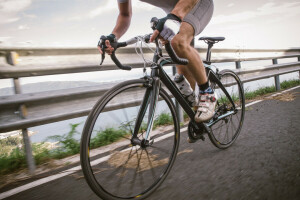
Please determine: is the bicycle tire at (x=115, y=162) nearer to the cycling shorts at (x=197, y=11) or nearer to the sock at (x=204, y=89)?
the sock at (x=204, y=89)

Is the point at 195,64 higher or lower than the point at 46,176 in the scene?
higher

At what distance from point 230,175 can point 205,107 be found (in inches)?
26.4

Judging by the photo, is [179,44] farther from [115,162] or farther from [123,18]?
[115,162]

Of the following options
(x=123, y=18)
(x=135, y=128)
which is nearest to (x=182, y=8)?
(x=123, y=18)

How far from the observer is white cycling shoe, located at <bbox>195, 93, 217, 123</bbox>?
86.3 inches

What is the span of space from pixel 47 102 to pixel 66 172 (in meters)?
0.75

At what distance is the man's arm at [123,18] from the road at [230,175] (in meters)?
1.48

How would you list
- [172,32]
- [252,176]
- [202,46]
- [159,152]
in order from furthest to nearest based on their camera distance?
[202,46] → [159,152] → [252,176] → [172,32]

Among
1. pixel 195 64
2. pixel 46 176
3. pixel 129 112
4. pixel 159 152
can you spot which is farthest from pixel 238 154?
pixel 46 176

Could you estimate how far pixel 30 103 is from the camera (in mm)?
2215

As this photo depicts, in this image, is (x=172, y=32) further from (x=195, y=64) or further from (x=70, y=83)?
(x=70, y=83)

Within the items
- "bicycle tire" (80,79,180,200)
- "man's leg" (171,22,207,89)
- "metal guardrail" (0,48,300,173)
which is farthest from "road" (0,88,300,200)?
"man's leg" (171,22,207,89)

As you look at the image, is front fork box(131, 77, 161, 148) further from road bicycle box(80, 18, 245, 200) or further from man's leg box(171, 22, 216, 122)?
man's leg box(171, 22, 216, 122)

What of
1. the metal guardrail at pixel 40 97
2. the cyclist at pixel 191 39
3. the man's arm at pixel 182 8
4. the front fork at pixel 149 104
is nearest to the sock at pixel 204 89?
the cyclist at pixel 191 39
